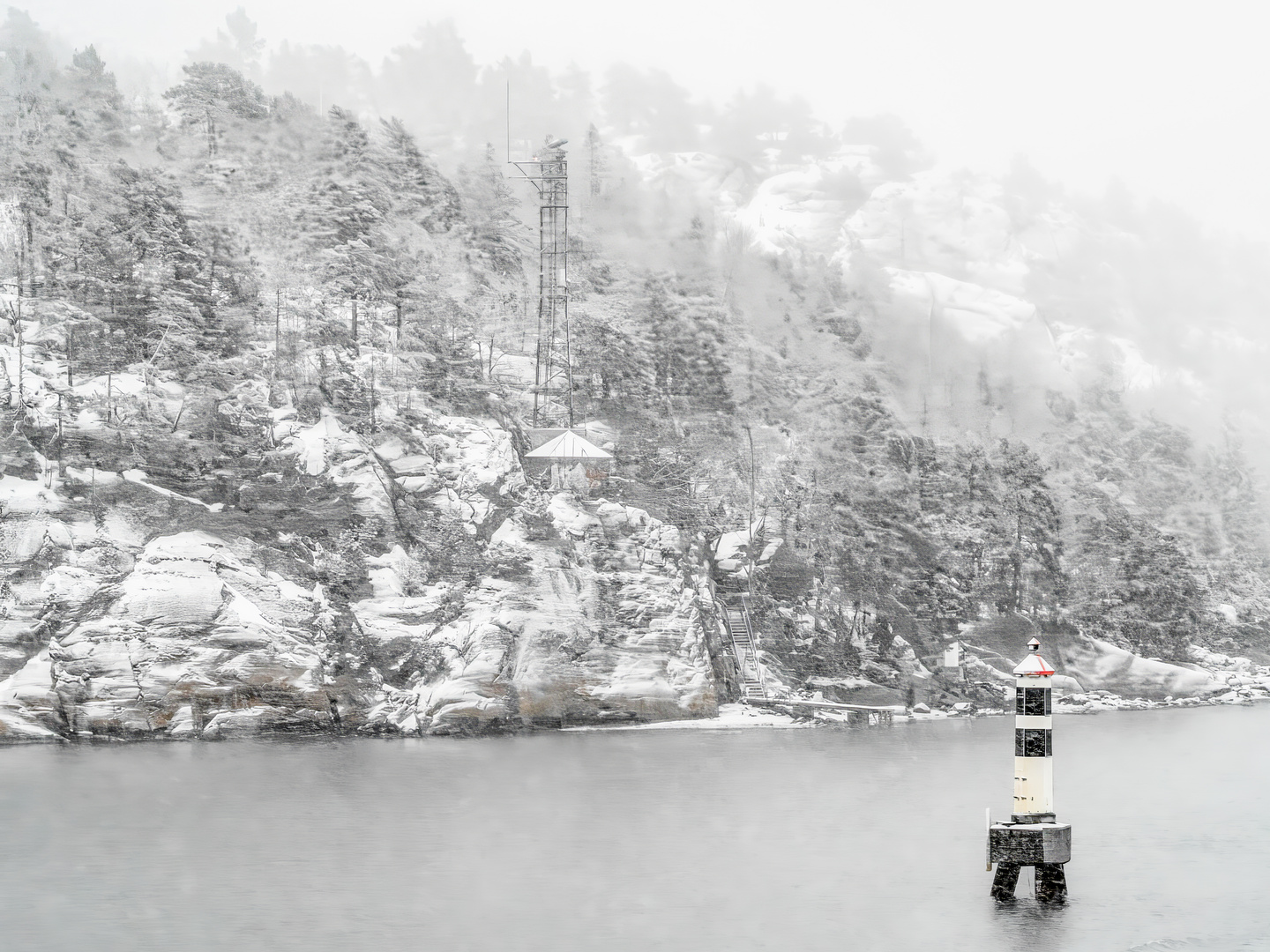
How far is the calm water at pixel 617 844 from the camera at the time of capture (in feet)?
38.5

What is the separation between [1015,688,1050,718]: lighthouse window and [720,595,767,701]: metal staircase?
9.68 m

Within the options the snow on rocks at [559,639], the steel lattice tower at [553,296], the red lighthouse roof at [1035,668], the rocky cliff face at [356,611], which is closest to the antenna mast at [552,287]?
the steel lattice tower at [553,296]

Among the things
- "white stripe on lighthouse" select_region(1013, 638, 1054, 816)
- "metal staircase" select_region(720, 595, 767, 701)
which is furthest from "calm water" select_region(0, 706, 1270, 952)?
"white stripe on lighthouse" select_region(1013, 638, 1054, 816)

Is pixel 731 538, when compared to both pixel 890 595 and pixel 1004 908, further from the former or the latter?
pixel 1004 908

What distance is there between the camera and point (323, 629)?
1969cm

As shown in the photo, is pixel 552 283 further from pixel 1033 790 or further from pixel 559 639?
pixel 1033 790

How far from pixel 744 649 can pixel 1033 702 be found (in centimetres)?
990

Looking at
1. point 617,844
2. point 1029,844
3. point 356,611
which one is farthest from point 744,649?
point 1029,844

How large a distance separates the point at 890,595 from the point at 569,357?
595 cm

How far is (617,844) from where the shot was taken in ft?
47.3

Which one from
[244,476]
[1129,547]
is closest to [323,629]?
[244,476]

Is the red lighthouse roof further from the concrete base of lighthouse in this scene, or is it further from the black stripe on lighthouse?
the concrete base of lighthouse

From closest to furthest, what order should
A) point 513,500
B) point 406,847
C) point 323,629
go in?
point 406,847
point 323,629
point 513,500

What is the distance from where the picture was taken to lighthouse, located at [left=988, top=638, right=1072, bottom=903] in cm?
1160
